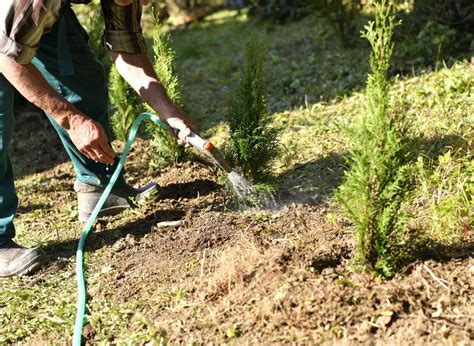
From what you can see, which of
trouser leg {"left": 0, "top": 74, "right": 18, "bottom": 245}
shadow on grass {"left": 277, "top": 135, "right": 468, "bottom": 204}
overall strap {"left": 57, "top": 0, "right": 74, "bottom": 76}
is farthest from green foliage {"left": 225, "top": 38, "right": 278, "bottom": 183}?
trouser leg {"left": 0, "top": 74, "right": 18, "bottom": 245}

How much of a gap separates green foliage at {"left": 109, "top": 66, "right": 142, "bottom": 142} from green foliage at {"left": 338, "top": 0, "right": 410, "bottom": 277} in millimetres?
2676

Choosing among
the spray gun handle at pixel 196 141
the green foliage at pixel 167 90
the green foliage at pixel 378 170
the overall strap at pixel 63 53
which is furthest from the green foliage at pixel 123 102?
the green foliage at pixel 378 170

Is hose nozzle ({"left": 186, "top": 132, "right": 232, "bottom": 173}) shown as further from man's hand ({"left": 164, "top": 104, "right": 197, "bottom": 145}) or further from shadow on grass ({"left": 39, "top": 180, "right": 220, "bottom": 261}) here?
Result: shadow on grass ({"left": 39, "top": 180, "right": 220, "bottom": 261})

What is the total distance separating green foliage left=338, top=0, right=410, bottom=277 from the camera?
2.62 m

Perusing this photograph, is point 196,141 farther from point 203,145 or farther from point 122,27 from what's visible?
point 122,27

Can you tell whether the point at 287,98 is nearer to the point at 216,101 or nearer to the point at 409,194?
the point at 216,101

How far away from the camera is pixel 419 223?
11.0 feet

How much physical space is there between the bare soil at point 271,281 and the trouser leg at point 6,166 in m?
0.36

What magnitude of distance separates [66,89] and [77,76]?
10 cm

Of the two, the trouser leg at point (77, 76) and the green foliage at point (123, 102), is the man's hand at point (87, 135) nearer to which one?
the trouser leg at point (77, 76)

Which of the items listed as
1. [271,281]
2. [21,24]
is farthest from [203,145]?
[21,24]

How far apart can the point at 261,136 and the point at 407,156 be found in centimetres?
125

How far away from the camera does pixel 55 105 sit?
10.5 feet

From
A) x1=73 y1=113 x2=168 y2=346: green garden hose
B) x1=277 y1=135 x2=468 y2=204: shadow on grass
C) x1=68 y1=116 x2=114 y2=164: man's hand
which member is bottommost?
x1=277 y1=135 x2=468 y2=204: shadow on grass
